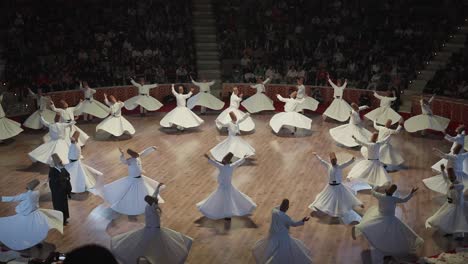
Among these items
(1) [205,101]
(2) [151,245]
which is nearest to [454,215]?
(2) [151,245]

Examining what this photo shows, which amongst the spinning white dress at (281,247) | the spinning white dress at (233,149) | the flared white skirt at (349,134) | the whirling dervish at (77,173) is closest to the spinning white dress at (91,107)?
the spinning white dress at (233,149)

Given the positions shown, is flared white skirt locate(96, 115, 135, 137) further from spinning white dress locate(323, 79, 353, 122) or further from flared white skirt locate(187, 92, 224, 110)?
spinning white dress locate(323, 79, 353, 122)

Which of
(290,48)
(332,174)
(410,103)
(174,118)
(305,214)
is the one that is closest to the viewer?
(332,174)

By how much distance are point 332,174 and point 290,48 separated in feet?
43.7

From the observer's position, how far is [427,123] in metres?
15.2

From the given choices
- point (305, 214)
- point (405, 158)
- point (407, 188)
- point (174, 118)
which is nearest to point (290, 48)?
point (174, 118)

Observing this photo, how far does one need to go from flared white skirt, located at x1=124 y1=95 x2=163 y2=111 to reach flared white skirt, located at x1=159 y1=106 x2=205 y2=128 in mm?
1818

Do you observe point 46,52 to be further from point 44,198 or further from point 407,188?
point 407,188

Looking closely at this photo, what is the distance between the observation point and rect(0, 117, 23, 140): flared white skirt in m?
14.3

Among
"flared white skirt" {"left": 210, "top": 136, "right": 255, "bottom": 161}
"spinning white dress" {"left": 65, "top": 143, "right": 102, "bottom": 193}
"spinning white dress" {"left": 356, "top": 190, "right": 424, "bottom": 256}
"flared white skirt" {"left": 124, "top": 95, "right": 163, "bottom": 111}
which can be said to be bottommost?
"flared white skirt" {"left": 124, "top": 95, "right": 163, "bottom": 111}

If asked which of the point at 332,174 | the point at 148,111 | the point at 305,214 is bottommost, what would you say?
the point at 148,111

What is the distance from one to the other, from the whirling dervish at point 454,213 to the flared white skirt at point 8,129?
10465mm

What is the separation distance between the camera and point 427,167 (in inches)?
Result: 511

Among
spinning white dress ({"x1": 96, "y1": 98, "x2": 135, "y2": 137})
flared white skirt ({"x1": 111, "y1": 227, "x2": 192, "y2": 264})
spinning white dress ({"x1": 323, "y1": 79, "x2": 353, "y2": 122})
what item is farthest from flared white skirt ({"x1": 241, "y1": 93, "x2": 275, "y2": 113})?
flared white skirt ({"x1": 111, "y1": 227, "x2": 192, "y2": 264})
